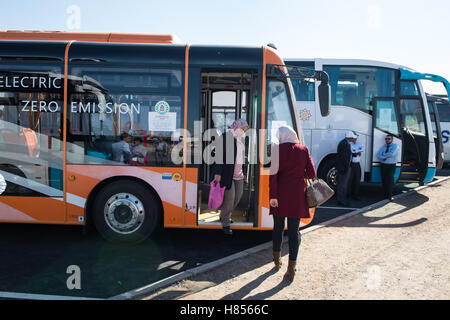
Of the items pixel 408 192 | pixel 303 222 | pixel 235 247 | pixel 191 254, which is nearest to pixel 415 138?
pixel 408 192

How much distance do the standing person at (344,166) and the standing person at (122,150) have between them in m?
5.60

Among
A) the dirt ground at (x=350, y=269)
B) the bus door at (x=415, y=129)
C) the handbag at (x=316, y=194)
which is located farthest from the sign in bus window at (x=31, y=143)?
the bus door at (x=415, y=129)

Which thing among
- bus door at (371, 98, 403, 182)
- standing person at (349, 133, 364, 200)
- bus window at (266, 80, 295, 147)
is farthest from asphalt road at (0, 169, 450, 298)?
bus door at (371, 98, 403, 182)

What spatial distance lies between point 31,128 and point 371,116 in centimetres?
874

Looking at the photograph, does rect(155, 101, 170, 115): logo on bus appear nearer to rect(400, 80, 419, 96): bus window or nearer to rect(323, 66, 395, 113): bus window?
rect(323, 66, 395, 113): bus window

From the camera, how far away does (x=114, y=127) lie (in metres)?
5.86

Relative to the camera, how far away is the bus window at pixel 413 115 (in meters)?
10.8

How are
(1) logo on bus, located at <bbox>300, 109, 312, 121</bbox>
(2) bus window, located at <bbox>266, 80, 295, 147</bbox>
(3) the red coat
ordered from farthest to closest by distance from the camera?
(1) logo on bus, located at <bbox>300, 109, 312, 121</bbox>
(2) bus window, located at <bbox>266, 80, 295, 147</bbox>
(3) the red coat

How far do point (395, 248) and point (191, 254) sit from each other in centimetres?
332

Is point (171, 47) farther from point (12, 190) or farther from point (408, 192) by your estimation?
point (408, 192)

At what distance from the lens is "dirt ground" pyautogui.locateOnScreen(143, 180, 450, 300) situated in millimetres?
4344

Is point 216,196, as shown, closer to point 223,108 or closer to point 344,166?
point 223,108

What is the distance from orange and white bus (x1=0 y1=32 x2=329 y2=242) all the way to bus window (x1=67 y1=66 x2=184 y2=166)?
0.6 inches
